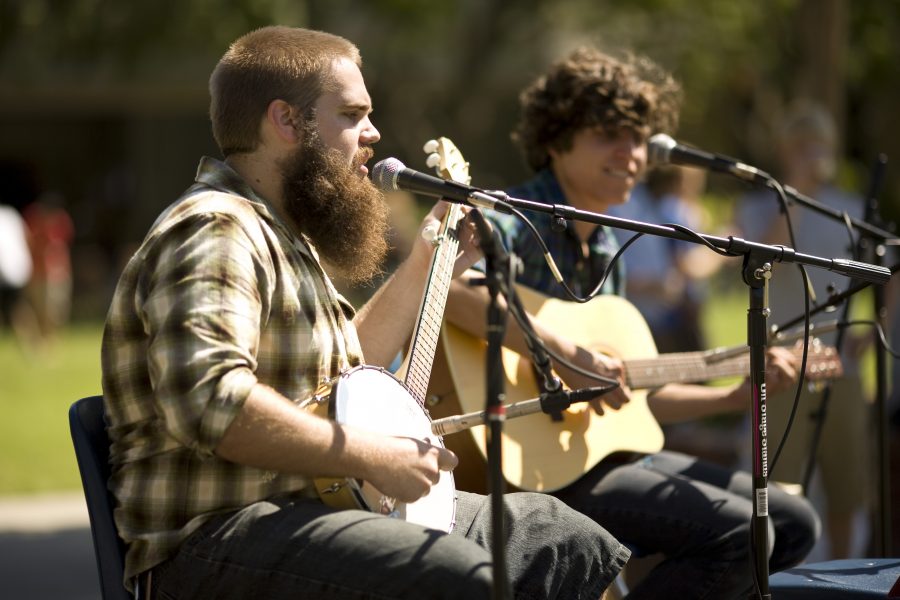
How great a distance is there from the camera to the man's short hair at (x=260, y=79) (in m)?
2.54

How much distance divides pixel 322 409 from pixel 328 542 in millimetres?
296

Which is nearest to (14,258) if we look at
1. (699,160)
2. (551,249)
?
(551,249)

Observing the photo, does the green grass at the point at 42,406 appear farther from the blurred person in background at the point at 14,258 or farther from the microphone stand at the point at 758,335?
the microphone stand at the point at 758,335

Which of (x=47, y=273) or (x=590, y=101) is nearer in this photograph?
(x=590, y=101)

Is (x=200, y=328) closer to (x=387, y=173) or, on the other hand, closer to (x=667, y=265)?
(x=387, y=173)

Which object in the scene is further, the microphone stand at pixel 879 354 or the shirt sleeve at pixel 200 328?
the microphone stand at pixel 879 354

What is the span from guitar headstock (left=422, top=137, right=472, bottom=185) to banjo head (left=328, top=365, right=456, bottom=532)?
0.72m

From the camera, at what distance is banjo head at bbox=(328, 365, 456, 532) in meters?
2.40

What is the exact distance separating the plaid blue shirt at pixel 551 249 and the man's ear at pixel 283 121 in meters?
1.03

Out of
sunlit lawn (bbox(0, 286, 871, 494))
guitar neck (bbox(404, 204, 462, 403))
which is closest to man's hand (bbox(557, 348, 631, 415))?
guitar neck (bbox(404, 204, 462, 403))

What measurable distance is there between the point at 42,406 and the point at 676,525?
728 centimetres

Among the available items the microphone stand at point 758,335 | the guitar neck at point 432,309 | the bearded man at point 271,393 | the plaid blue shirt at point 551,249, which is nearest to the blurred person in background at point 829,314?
the plaid blue shirt at point 551,249

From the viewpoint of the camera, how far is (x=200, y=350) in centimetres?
216

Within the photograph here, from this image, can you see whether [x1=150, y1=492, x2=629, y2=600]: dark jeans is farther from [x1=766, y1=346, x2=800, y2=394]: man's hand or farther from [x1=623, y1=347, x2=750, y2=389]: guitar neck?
[x1=766, y1=346, x2=800, y2=394]: man's hand
